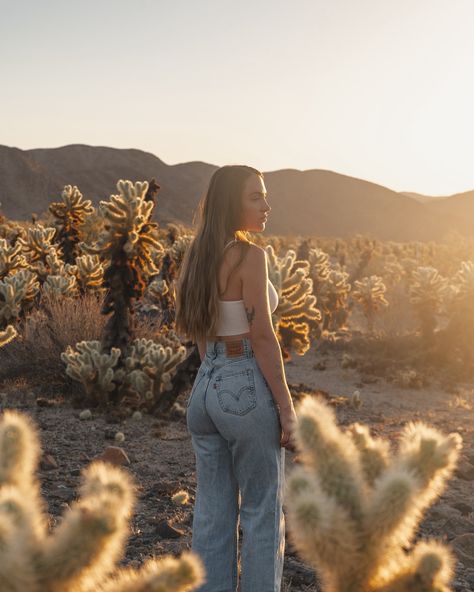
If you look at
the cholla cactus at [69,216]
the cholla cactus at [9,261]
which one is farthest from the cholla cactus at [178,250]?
the cholla cactus at [9,261]

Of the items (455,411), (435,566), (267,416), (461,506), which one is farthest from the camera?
(455,411)

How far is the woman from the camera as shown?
2.76 metres

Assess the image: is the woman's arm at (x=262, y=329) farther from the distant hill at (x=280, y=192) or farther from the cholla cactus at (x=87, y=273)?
the distant hill at (x=280, y=192)

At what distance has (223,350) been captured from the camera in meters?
2.86

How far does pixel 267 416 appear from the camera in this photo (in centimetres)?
275

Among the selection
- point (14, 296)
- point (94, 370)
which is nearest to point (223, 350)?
point (94, 370)

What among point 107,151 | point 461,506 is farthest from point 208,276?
point 107,151

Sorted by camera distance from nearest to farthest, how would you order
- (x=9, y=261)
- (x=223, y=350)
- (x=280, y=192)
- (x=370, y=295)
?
(x=223, y=350)
(x=9, y=261)
(x=370, y=295)
(x=280, y=192)

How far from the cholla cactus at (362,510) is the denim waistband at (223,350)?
1.10 meters

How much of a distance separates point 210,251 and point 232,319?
31 cm

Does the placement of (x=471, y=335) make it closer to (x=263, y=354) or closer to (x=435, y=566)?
(x=263, y=354)

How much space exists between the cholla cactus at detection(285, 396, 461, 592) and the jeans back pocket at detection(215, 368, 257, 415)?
3.29 ft

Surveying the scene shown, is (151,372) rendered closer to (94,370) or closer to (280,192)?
(94,370)

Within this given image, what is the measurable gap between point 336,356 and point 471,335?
2.83m
